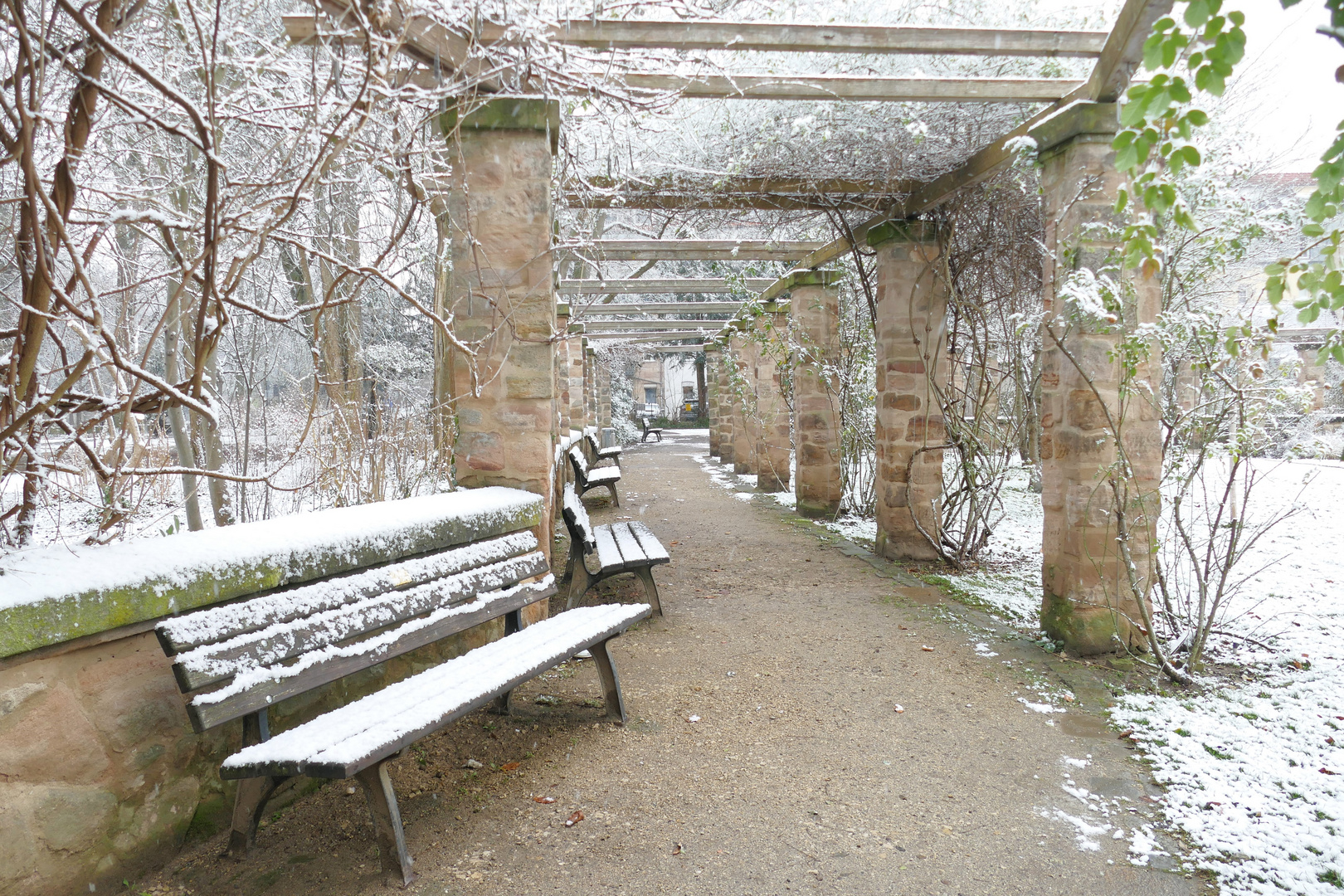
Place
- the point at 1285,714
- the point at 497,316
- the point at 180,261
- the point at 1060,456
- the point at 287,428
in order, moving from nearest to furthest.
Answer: the point at 180,261 < the point at 1285,714 < the point at 497,316 < the point at 1060,456 < the point at 287,428

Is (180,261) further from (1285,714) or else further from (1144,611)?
(1285,714)

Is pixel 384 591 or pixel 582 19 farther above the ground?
pixel 582 19

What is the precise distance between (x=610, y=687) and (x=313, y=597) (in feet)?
4.18

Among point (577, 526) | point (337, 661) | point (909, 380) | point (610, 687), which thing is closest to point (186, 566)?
point (337, 661)

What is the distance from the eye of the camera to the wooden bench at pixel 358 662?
1870 mm

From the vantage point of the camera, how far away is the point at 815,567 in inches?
235

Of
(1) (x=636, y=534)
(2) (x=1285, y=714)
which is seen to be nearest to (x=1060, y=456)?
(2) (x=1285, y=714)

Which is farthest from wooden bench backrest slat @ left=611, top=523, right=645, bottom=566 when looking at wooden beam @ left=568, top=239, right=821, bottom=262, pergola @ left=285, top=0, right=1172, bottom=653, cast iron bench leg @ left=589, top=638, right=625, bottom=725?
A: wooden beam @ left=568, top=239, right=821, bottom=262

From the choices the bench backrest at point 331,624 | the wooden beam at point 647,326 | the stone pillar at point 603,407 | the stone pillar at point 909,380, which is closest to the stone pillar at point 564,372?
the wooden beam at point 647,326

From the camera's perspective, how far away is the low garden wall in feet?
5.70

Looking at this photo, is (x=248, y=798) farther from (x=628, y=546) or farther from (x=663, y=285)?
(x=663, y=285)

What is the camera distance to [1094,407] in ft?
12.1

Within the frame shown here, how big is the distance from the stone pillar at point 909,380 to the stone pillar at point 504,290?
3.23 metres

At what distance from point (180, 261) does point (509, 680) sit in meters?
1.54
